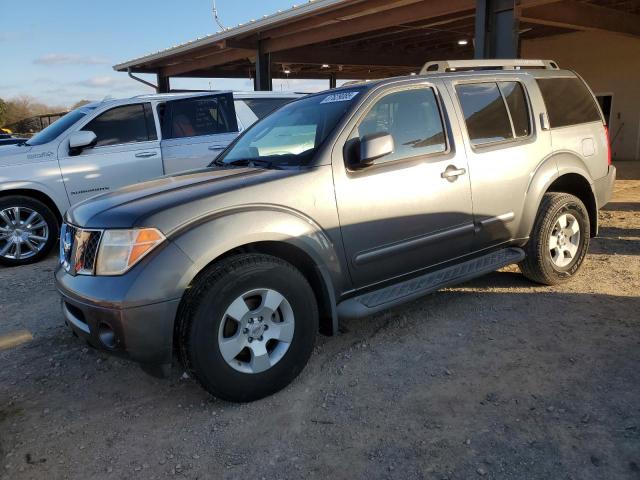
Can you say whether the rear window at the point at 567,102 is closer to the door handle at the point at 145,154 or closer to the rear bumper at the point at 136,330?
the rear bumper at the point at 136,330

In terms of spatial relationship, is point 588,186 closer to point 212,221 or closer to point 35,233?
point 212,221

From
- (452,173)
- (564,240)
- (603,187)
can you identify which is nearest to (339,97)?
(452,173)

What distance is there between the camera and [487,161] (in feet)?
13.1

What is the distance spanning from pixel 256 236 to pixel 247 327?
1.71 ft

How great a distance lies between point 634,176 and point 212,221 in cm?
1187

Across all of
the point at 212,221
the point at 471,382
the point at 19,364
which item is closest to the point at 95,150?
the point at 19,364

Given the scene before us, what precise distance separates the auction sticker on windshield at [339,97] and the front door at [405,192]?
0.18 m

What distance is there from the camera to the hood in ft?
9.14

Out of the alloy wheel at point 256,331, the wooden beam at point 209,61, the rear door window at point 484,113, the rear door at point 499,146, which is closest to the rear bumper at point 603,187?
the rear door at point 499,146

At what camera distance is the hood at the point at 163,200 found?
9.14ft

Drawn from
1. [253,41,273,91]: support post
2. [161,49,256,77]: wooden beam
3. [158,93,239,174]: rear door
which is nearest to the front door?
[158,93,239,174]: rear door

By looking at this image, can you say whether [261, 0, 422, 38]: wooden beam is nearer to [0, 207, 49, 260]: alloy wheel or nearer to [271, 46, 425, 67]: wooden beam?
[271, 46, 425, 67]: wooden beam

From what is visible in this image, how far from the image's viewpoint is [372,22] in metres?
11.7

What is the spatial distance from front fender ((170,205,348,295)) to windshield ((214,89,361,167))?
0.49 m
